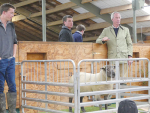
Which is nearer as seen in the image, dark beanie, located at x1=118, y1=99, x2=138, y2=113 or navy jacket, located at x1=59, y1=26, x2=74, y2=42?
dark beanie, located at x1=118, y1=99, x2=138, y2=113

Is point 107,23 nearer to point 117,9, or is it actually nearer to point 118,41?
point 117,9

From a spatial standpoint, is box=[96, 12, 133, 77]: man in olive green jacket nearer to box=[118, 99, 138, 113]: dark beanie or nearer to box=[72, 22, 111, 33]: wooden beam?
box=[118, 99, 138, 113]: dark beanie

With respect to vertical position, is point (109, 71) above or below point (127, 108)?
above

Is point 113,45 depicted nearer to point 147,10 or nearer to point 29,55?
point 29,55

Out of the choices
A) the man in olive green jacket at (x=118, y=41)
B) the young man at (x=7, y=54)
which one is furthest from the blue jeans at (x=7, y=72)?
the man in olive green jacket at (x=118, y=41)

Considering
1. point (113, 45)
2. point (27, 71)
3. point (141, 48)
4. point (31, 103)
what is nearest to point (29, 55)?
point (27, 71)

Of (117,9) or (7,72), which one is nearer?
(7,72)

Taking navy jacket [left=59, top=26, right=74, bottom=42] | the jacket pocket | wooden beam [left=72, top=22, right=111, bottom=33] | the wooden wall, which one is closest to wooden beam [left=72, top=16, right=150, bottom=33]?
wooden beam [left=72, top=22, right=111, bottom=33]

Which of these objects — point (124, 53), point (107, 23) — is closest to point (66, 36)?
point (124, 53)

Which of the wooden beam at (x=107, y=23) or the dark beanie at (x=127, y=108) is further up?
the wooden beam at (x=107, y=23)

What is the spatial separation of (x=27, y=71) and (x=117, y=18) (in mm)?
1931

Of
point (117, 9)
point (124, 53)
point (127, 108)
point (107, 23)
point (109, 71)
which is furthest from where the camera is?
point (107, 23)

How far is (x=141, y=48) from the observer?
259 inches

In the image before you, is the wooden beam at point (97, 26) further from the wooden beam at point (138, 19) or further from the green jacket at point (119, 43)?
the green jacket at point (119, 43)
